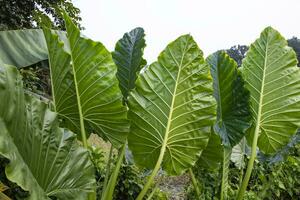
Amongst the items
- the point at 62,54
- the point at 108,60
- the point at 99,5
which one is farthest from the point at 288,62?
the point at 99,5

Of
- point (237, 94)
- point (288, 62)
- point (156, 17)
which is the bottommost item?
point (237, 94)

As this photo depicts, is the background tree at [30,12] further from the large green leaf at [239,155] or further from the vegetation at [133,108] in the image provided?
the vegetation at [133,108]

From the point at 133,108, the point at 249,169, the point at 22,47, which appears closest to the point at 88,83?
the point at 133,108

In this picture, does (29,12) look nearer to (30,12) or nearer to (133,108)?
(30,12)

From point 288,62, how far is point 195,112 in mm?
644

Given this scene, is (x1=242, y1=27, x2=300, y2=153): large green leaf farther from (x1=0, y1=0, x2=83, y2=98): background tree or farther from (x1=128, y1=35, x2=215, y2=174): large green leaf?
(x1=0, y1=0, x2=83, y2=98): background tree

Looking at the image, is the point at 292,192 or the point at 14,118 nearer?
the point at 14,118

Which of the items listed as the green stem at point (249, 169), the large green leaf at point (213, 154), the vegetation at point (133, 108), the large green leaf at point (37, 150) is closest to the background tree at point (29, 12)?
the vegetation at point (133, 108)

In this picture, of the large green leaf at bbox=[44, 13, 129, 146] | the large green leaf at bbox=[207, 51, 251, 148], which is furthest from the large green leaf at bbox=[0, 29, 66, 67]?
the large green leaf at bbox=[207, 51, 251, 148]

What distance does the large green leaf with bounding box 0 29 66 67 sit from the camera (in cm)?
133

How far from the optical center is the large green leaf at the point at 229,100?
1606 millimetres

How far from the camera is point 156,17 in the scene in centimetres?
629

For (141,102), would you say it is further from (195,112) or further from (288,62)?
(288,62)

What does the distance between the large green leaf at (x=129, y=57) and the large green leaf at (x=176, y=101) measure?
0.25 metres
